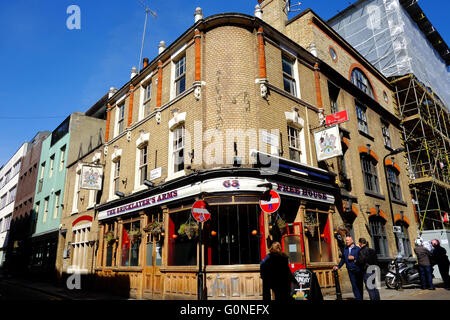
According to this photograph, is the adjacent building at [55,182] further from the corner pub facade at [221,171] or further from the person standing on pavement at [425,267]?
the person standing on pavement at [425,267]

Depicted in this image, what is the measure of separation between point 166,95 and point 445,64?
31.8 metres

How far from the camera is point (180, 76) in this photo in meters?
14.2

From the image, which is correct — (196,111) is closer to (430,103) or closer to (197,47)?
(197,47)

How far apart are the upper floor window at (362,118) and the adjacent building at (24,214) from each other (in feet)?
86.9

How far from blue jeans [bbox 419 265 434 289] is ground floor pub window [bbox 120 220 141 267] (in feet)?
36.0

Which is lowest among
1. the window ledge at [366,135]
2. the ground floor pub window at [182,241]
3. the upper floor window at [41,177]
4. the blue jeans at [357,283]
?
the blue jeans at [357,283]

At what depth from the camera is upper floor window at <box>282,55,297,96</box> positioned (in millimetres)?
14263

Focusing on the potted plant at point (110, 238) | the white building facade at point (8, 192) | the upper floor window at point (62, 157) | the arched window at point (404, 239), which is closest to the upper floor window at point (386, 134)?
the arched window at point (404, 239)

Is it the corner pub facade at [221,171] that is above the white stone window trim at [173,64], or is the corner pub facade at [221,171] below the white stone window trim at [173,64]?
below

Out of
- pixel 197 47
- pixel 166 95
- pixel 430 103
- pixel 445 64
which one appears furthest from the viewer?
pixel 445 64

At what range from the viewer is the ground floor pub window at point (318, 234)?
39.2ft

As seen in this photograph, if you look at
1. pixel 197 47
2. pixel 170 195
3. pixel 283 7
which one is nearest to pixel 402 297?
pixel 170 195

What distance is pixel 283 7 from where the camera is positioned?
20156mm

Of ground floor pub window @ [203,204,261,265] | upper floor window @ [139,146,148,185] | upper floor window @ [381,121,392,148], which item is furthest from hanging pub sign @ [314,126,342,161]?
upper floor window @ [381,121,392,148]
